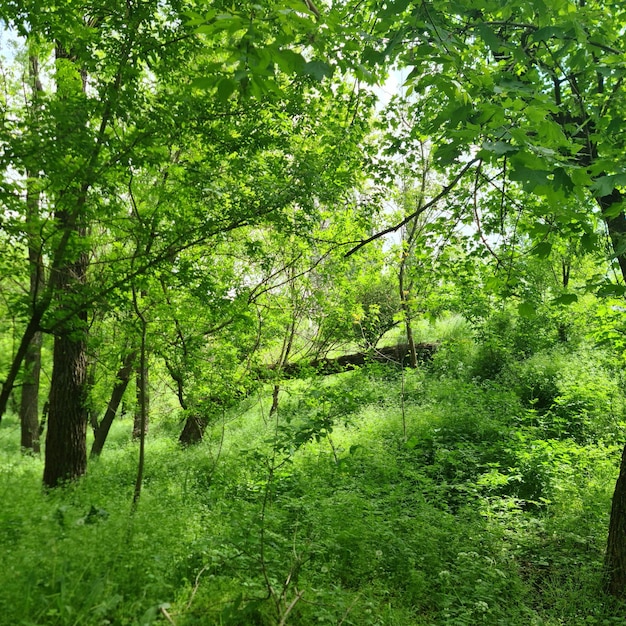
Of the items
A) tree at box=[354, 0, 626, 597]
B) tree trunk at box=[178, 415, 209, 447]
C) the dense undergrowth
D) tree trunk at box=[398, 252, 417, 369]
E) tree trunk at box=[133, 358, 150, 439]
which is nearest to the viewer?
tree at box=[354, 0, 626, 597]

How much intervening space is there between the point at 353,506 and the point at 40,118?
5111 mm

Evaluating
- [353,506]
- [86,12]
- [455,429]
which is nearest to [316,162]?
[86,12]

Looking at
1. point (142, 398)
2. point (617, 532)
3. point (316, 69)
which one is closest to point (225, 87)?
point (316, 69)

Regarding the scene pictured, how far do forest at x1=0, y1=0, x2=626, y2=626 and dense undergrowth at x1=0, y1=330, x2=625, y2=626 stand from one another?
0.11 feet

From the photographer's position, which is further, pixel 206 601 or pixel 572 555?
pixel 572 555

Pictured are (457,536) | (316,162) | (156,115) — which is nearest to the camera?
(156,115)

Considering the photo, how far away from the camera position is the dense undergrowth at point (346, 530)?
10.1 ft

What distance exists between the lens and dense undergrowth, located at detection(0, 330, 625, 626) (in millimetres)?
3068

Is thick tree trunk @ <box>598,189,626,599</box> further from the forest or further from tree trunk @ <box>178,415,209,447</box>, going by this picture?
tree trunk @ <box>178,415,209,447</box>

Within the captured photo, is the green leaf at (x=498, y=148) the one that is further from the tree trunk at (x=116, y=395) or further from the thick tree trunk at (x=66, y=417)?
the tree trunk at (x=116, y=395)

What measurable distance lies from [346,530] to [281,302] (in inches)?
→ 217

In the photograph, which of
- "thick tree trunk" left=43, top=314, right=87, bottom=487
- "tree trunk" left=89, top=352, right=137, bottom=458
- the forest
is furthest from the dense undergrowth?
"tree trunk" left=89, top=352, right=137, bottom=458

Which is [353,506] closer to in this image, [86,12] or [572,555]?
[572,555]

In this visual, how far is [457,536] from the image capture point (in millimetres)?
4723
